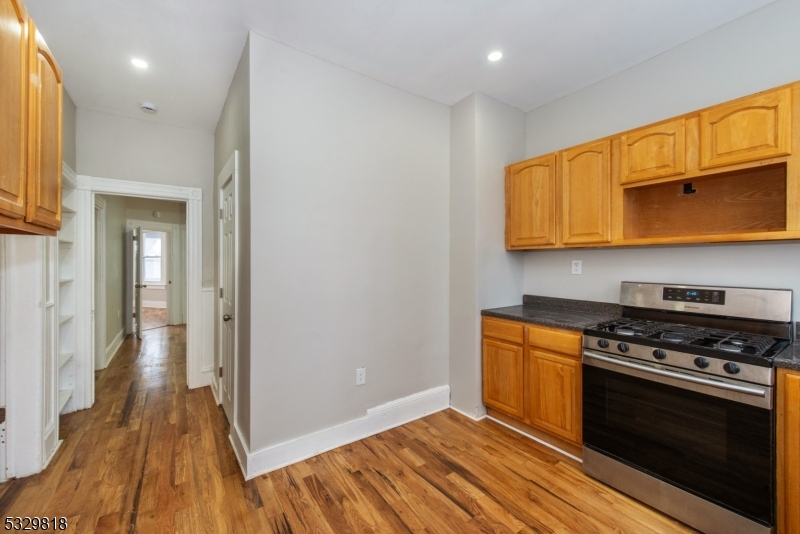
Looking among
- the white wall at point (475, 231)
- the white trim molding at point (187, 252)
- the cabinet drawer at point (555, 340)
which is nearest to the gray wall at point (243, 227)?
the white trim molding at point (187, 252)

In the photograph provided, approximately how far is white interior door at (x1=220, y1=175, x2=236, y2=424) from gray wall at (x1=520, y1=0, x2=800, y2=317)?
8.23 ft

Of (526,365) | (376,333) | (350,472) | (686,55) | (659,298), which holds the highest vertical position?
(686,55)

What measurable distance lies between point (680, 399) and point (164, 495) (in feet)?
9.14

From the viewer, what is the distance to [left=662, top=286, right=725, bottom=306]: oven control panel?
2020 millimetres

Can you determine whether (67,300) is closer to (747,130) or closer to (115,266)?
(115,266)

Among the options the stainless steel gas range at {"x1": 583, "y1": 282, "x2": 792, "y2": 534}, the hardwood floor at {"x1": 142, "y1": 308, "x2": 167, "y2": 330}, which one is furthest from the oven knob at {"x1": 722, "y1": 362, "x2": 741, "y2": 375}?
the hardwood floor at {"x1": 142, "y1": 308, "x2": 167, "y2": 330}

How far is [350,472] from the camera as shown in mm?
2119

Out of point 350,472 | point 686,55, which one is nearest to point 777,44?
point 686,55

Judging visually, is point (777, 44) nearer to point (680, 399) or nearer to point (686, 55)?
point (686, 55)

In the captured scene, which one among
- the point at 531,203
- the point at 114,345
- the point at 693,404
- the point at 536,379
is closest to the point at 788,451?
the point at 693,404

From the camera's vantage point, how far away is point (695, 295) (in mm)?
2111

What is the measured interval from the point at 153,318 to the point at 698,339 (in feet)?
30.3

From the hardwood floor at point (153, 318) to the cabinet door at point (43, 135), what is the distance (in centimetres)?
597

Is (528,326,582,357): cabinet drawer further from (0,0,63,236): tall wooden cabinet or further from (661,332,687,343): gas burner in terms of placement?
(0,0,63,236): tall wooden cabinet
